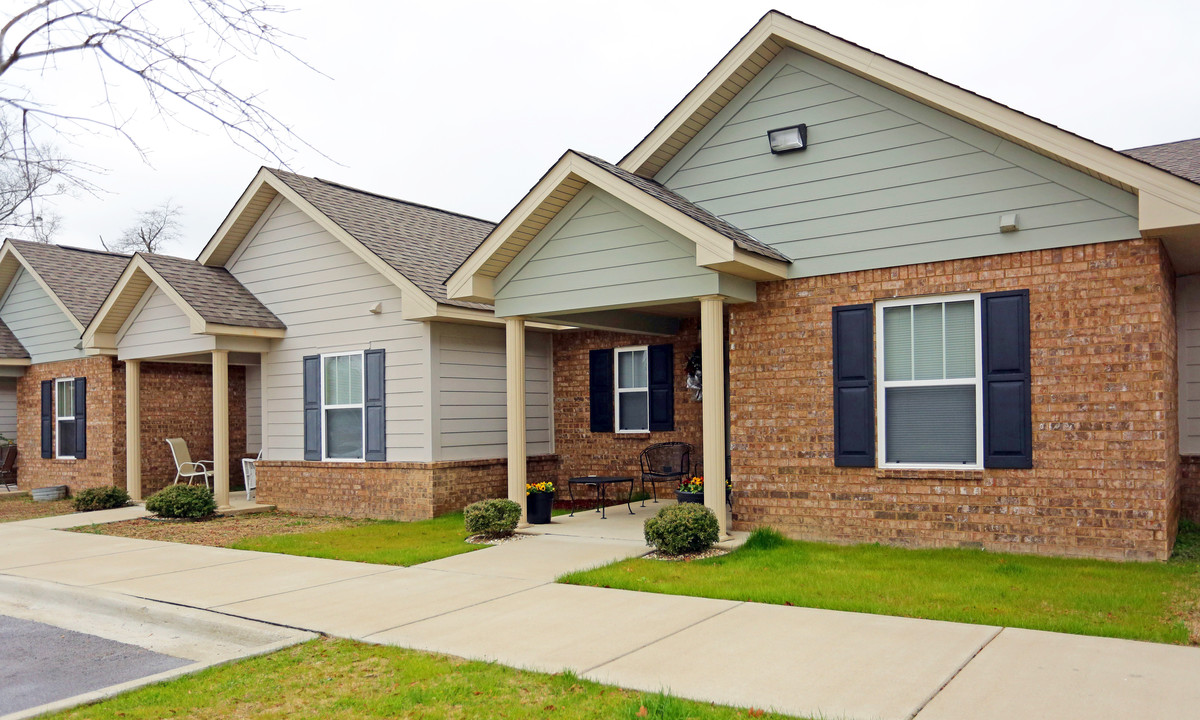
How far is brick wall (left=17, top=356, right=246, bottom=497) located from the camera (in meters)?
17.3

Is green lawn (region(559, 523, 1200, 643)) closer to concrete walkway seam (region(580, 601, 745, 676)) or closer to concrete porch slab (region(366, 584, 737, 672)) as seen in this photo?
concrete walkway seam (region(580, 601, 745, 676))

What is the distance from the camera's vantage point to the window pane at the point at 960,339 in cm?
897

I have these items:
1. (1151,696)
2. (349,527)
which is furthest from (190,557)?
(1151,696)

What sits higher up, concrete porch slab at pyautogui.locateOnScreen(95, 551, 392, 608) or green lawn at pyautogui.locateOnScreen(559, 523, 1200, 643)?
green lawn at pyautogui.locateOnScreen(559, 523, 1200, 643)

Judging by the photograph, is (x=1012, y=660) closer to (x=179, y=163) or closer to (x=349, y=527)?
(x=179, y=163)

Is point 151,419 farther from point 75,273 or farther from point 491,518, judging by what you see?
point 491,518

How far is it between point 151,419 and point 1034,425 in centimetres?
1531

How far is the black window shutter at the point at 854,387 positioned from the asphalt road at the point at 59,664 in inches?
253

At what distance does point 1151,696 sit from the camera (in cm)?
472

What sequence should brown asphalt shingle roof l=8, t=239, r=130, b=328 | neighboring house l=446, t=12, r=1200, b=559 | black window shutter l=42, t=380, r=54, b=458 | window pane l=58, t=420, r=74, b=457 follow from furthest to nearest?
black window shutter l=42, t=380, r=54, b=458 → window pane l=58, t=420, r=74, b=457 → brown asphalt shingle roof l=8, t=239, r=130, b=328 → neighboring house l=446, t=12, r=1200, b=559

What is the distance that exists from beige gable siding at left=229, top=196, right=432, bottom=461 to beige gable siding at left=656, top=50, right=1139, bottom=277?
16.7ft

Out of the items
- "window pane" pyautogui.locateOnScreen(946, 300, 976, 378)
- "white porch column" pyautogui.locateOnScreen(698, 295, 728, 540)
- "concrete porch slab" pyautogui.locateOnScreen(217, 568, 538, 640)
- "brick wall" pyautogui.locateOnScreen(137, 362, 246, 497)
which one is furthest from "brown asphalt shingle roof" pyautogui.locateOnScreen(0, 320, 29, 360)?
"window pane" pyautogui.locateOnScreen(946, 300, 976, 378)

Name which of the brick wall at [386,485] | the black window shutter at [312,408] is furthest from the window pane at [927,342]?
the black window shutter at [312,408]

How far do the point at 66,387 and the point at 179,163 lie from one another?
50.6 ft
